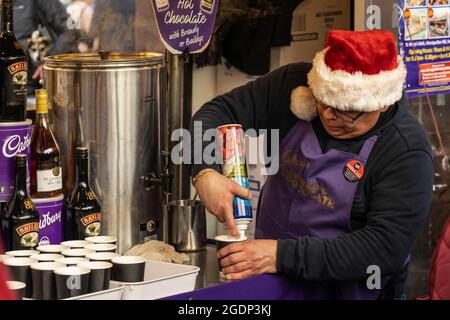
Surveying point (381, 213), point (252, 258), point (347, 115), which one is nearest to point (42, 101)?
point (252, 258)

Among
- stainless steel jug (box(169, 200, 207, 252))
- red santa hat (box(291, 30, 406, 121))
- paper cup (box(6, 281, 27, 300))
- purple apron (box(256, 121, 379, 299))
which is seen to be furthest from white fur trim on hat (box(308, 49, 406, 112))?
paper cup (box(6, 281, 27, 300))

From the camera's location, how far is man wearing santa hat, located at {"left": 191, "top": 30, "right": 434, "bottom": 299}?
6.94 ft

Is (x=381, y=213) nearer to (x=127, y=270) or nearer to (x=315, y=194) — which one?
(x=315, y=194)

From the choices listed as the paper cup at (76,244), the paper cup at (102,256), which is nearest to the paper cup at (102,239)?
the paper cup at (76,244)

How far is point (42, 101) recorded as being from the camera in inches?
92.7

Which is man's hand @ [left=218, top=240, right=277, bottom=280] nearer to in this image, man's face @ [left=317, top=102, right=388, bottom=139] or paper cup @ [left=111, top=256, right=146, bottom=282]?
paper cup @ [left=111, top=256, right=146, bottom=282]

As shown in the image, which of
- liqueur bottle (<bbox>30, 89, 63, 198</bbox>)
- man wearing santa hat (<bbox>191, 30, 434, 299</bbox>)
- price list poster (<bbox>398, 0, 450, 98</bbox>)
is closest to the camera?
man wearing santa hat (<bbox>191, 30, 434, 299</bbox>)

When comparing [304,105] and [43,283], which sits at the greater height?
[304,105]

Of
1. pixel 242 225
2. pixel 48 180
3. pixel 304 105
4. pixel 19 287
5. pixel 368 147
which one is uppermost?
pixel 304 105

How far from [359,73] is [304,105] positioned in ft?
0.71

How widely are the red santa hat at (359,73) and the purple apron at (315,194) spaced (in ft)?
0.42
